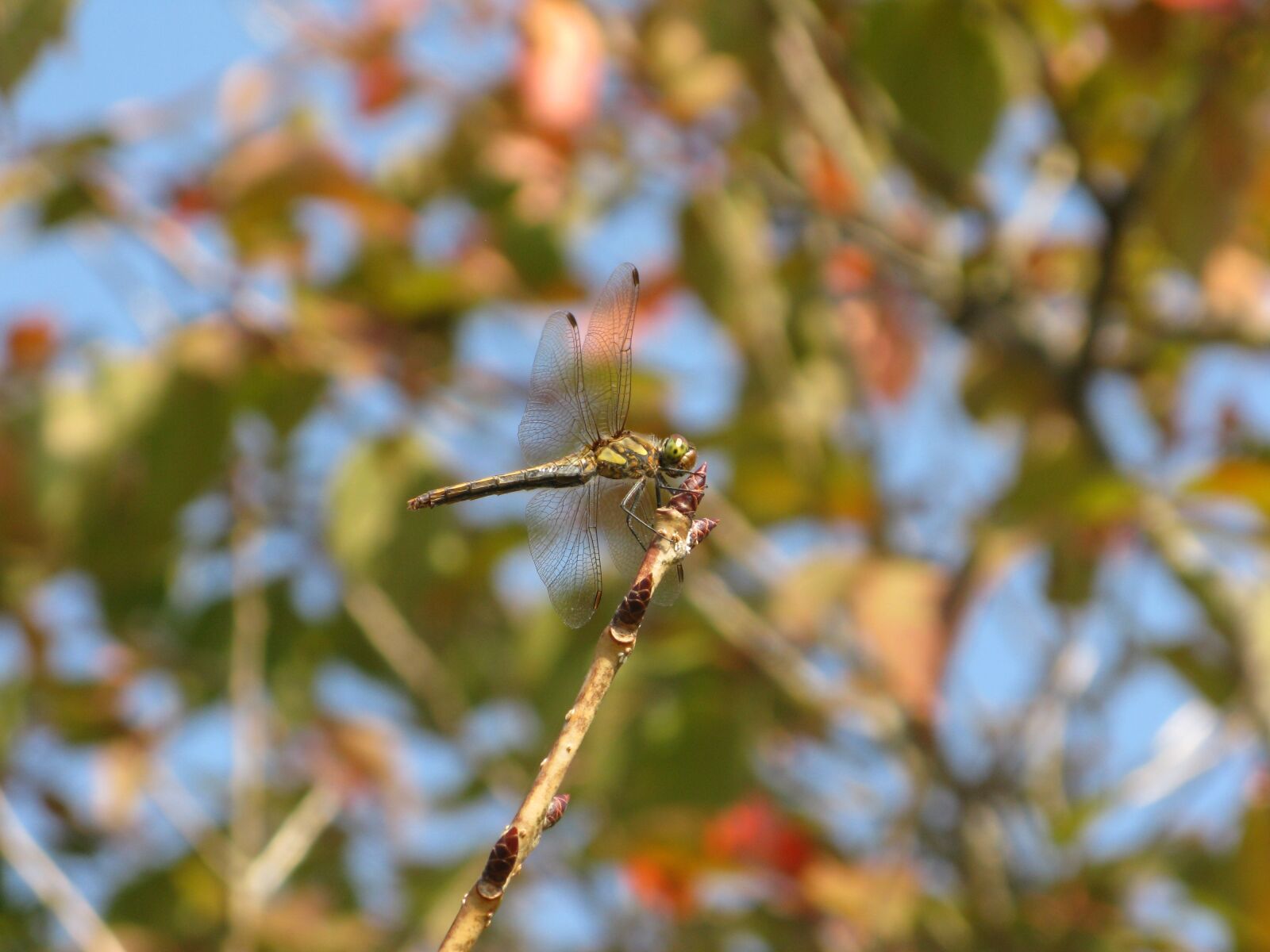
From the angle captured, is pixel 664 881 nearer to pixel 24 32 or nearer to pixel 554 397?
pixel 554 397

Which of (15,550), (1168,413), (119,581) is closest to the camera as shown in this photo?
(15,550)

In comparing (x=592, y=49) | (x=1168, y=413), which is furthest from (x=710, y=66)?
(x=1168, y=413)

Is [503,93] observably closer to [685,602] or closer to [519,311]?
[519,311]

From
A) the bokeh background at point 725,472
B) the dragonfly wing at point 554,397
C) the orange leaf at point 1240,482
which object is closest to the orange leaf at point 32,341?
the bokeh background at point 725,472

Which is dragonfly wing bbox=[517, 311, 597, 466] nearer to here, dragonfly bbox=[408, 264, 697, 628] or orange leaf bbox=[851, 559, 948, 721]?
dragonfly bbox=[408, 264, 697, 628]

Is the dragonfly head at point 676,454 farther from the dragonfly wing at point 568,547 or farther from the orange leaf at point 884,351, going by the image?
the orange leaf at point 884,351

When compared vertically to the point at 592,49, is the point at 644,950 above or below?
below
